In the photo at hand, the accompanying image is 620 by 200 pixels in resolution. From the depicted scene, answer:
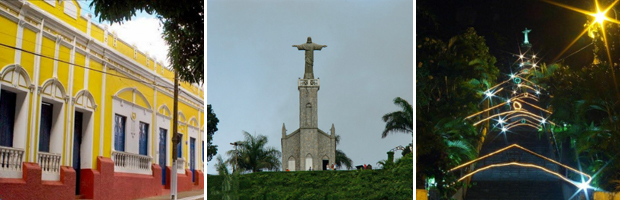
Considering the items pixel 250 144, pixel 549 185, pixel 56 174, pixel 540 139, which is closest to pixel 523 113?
pixel 540 139

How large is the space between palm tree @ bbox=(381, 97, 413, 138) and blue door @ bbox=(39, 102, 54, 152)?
2827 millimetres

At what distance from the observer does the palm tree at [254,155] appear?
553 cm

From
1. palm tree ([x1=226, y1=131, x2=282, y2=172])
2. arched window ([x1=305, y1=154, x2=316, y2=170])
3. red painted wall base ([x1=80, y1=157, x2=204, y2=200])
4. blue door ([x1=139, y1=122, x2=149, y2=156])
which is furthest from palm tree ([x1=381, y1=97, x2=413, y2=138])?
blue door ([x1=139, y1=122, x2=149, y2=156])

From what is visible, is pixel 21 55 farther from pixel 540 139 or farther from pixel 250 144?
pixel 540 139

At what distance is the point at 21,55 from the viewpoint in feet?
12.3

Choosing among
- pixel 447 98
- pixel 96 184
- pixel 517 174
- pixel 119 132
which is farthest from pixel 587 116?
pixel 96 184

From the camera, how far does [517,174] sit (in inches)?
217

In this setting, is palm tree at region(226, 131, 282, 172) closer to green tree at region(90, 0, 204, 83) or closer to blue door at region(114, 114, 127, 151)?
green tree at region(90, 0, 204, 83)

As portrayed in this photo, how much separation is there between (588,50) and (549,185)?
1241 millimetres

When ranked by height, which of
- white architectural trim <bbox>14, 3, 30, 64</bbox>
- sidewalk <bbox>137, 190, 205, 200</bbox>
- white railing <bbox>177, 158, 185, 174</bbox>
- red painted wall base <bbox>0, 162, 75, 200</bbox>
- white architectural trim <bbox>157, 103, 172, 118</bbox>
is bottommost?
sidewalk <bbox>137, 190, 205, 200</bbox>

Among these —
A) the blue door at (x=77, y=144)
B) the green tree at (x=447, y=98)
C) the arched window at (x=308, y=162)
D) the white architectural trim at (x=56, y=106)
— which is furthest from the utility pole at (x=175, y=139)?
the green tree at (x=447, y=98)

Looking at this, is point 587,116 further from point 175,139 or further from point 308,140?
point 175,139

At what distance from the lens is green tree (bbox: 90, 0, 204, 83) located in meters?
4.72

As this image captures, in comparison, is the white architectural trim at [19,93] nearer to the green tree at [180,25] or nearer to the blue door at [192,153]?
the green tree at [180,25]
